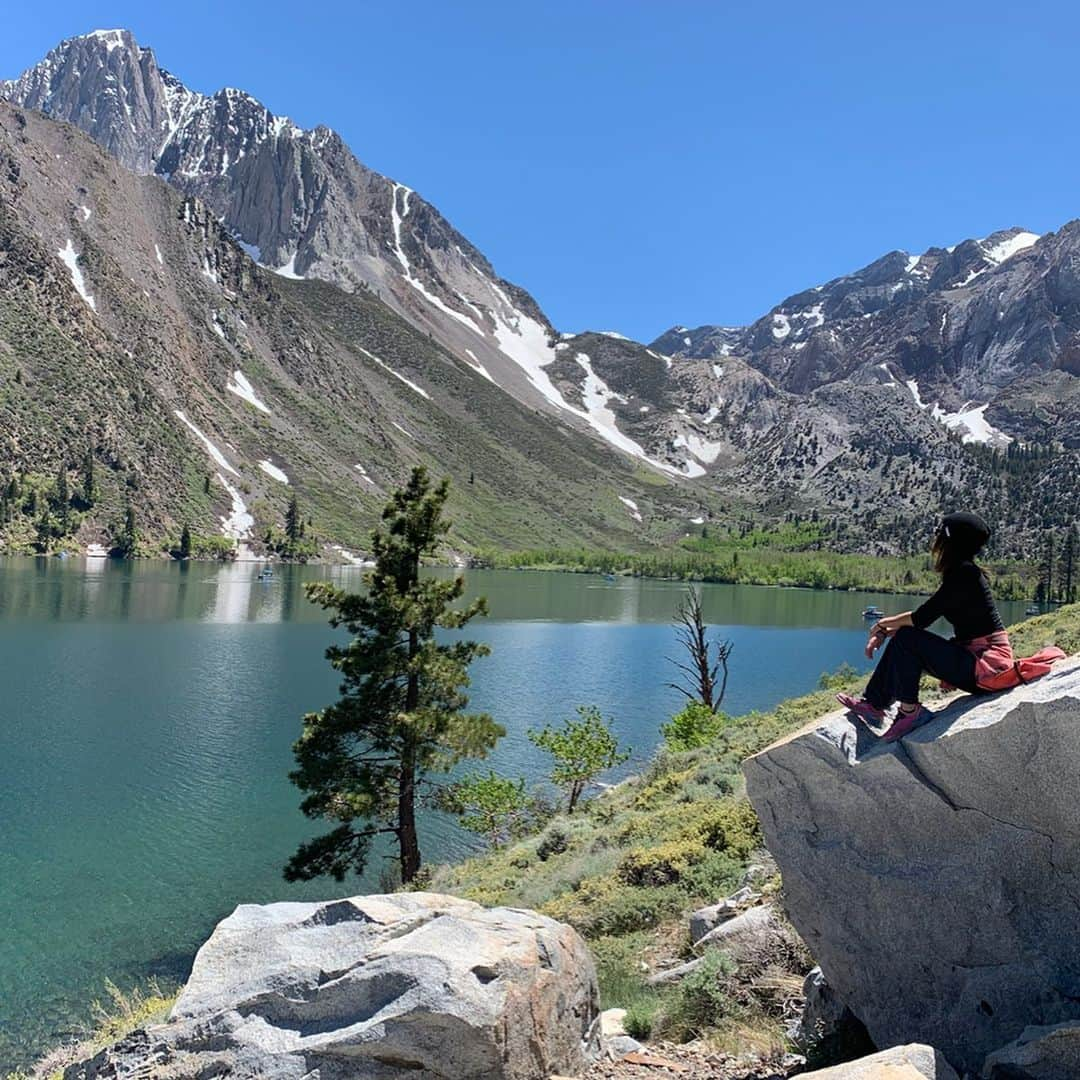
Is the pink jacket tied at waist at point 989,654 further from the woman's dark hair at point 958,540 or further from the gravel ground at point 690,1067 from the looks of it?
the gravel ground at point 690,1067

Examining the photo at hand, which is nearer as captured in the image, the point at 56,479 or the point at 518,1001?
the point at 518,1001

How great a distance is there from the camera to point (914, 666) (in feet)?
22.3

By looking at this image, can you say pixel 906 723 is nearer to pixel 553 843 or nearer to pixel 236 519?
pixel 553 843

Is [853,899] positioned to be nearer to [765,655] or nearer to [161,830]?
[161,830]

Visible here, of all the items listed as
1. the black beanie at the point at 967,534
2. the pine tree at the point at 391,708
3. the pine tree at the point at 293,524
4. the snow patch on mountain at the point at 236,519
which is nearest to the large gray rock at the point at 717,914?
the black beanie at the point at 967,534

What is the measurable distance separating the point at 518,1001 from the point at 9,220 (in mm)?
214895

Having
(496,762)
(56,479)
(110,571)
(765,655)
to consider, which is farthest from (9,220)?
(496,762)

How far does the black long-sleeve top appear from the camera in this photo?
6.82 metres

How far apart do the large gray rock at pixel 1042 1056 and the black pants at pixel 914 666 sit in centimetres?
225

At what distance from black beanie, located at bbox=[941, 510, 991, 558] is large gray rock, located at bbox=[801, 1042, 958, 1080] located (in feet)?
12.2

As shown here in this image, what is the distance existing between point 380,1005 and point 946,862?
14.2 ft

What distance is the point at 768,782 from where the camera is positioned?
7223 millimetres

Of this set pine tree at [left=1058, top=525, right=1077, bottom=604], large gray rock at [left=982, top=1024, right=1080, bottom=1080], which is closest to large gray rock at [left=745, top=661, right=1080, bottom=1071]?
large gray rock at [left=982, top=1024, right=1080, bottom=1080]

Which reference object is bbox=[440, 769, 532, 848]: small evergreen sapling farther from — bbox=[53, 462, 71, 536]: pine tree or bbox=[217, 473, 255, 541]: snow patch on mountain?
bbox=[217, 473, 255, 541]: snow patch on mountain
